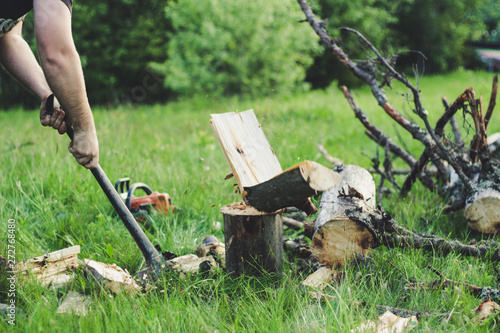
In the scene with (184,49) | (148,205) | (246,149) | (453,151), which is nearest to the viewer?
(246,149)

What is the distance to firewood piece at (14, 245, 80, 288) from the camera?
2291 mm

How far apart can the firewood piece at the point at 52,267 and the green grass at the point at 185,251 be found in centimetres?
8

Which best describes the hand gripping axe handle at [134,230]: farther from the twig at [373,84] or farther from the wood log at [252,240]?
the twig at [373,84]

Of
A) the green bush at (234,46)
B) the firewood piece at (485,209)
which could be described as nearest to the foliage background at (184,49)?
the green bush at (234,46)

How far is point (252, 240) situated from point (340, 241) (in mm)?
483

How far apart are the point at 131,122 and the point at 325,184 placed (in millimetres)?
5759

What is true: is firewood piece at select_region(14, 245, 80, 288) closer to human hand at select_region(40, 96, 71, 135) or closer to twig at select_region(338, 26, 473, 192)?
human hand at select_region(40, 96, 71, 135)

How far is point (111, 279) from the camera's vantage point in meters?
2.21

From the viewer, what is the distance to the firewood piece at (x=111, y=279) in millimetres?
2199

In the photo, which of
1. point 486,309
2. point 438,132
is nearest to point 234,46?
point 438,132

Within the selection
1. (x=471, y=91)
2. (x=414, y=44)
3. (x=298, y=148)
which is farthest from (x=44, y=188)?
(x=414, y=44)

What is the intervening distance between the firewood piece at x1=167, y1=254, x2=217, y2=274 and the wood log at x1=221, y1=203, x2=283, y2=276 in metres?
0.21

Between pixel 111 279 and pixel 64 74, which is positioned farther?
pixel 111 279

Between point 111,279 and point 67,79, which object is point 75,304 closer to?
point 111,279
